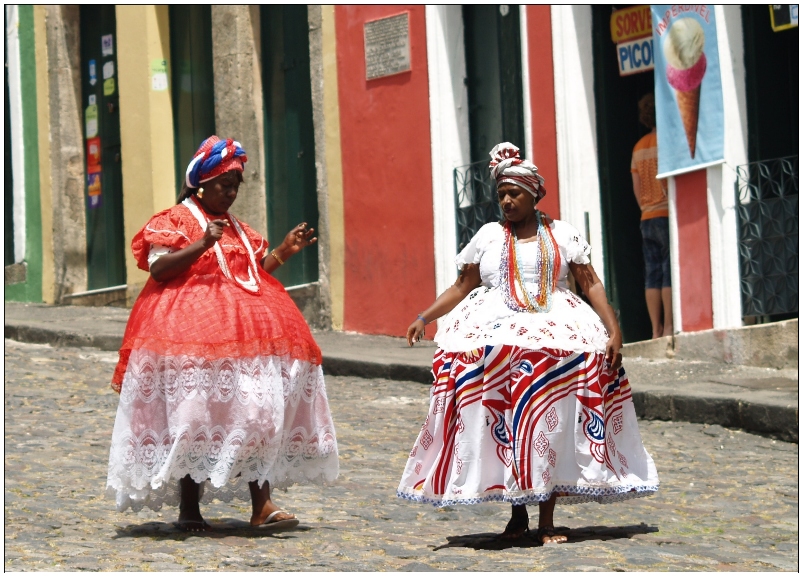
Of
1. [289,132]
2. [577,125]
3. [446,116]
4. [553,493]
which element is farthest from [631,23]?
[553,493]

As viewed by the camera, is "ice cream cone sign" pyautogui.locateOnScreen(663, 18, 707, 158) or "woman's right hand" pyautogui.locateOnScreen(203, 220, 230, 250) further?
"ice cream cone sign" pyautogui.locateOnScreen(663, 18, 707, 158)

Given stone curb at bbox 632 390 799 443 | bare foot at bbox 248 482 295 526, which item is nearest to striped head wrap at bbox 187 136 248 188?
bare foot at bbox 248 482 295 526

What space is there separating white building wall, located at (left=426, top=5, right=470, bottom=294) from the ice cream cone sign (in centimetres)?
280

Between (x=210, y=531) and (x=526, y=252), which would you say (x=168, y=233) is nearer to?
(x=210, y=531)

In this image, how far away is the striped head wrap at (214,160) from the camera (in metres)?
7.54

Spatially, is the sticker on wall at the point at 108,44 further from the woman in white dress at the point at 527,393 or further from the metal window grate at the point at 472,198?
the woman in white dress at the point at 527,393

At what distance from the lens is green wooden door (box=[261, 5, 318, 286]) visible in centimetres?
1789

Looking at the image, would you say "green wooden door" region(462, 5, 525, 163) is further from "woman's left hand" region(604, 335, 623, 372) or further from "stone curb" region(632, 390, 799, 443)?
"woman's left hand" region(604, 335, 623, 372)

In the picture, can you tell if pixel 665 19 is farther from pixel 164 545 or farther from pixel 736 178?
pixel 164 545

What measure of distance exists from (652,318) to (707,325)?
677mm

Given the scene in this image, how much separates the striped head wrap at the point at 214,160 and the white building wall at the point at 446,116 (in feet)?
27.0

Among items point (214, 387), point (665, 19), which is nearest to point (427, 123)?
point (665, 19)

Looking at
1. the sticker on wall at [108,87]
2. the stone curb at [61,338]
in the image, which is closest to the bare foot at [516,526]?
the stone curb at [61,338]

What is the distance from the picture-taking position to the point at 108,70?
20812 millimetres
